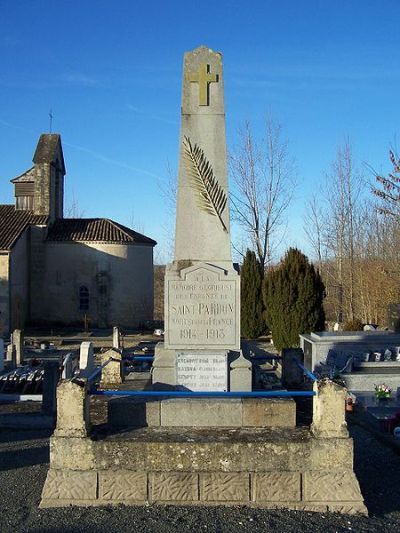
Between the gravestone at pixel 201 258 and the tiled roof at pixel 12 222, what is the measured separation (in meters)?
23.1

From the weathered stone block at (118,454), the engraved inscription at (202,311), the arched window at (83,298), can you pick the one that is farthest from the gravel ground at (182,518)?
the arched window at (83,298)

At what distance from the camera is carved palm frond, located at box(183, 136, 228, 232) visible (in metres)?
6.56

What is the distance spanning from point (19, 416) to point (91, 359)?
5.88 m

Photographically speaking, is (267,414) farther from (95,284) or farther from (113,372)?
(95,284)

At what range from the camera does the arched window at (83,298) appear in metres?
31.8

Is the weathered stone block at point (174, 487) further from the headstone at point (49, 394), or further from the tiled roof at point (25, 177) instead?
the tiled roof at point (25, 177)

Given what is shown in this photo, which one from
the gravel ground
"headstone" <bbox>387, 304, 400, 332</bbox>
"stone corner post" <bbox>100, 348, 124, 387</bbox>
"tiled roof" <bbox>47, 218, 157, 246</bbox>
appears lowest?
the gravel ground

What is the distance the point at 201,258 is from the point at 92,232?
26.5m

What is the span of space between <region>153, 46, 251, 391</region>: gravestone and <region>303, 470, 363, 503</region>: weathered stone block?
1490 mm

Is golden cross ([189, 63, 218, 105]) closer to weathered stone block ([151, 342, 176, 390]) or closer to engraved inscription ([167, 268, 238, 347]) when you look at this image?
engraved inscription ([167, 268, 238, 347])

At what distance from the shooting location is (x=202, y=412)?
574cm

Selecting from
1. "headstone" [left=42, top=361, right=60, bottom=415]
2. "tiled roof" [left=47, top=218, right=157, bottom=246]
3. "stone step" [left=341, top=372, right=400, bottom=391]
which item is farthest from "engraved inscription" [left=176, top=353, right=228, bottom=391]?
"tiled roof" [left=47, top=218, right=157, bottom=246]

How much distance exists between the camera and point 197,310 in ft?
20.7

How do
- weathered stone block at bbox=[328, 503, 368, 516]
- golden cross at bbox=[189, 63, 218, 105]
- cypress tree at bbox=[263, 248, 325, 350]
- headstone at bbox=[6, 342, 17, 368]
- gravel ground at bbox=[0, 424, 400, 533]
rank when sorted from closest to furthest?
gravel ground at bbox=[0, 424, 400, 533], weathered stone block at bbox=[328, 503, 368, 516], golden cross at bbox=[189, 63, 218, 105], headstone at bbox=[6, 342, 17, 368], cypress tree at bbox=[263, 248, 325, 350]
